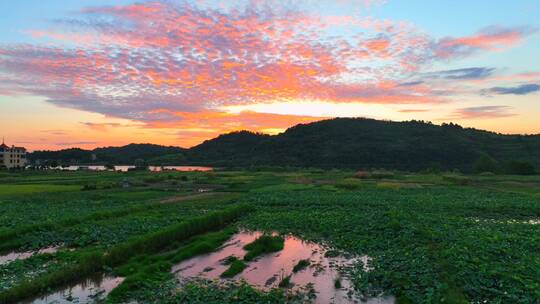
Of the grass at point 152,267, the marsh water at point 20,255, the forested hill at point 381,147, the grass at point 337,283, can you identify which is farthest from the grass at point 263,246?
the forested hill at point 381,147

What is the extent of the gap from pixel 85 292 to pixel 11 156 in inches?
5143

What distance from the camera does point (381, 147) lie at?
141m

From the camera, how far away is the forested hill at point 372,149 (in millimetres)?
127000

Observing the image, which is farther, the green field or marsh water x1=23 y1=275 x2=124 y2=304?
the green field

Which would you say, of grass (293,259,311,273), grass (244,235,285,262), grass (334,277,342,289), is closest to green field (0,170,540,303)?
grass (334,277,342,289)

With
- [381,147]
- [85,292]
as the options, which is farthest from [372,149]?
[85,292]

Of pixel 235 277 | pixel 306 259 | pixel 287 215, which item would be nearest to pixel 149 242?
pixel 235 277

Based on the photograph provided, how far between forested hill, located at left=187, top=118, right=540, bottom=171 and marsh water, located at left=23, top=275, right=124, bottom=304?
10860 centimetres

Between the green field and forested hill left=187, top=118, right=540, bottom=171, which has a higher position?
forested hill left=187, top=118, right=540, bottom=171

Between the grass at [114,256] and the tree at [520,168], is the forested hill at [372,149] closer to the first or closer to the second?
the tree at [520,168]

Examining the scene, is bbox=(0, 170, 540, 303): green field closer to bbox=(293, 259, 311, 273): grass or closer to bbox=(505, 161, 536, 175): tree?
bbox=(293, 259, 311, 273): grass

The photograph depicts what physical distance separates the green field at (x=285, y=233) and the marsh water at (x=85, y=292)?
44 cm

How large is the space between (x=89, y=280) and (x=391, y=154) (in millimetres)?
130550

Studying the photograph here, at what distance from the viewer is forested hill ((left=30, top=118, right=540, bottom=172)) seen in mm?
127000
